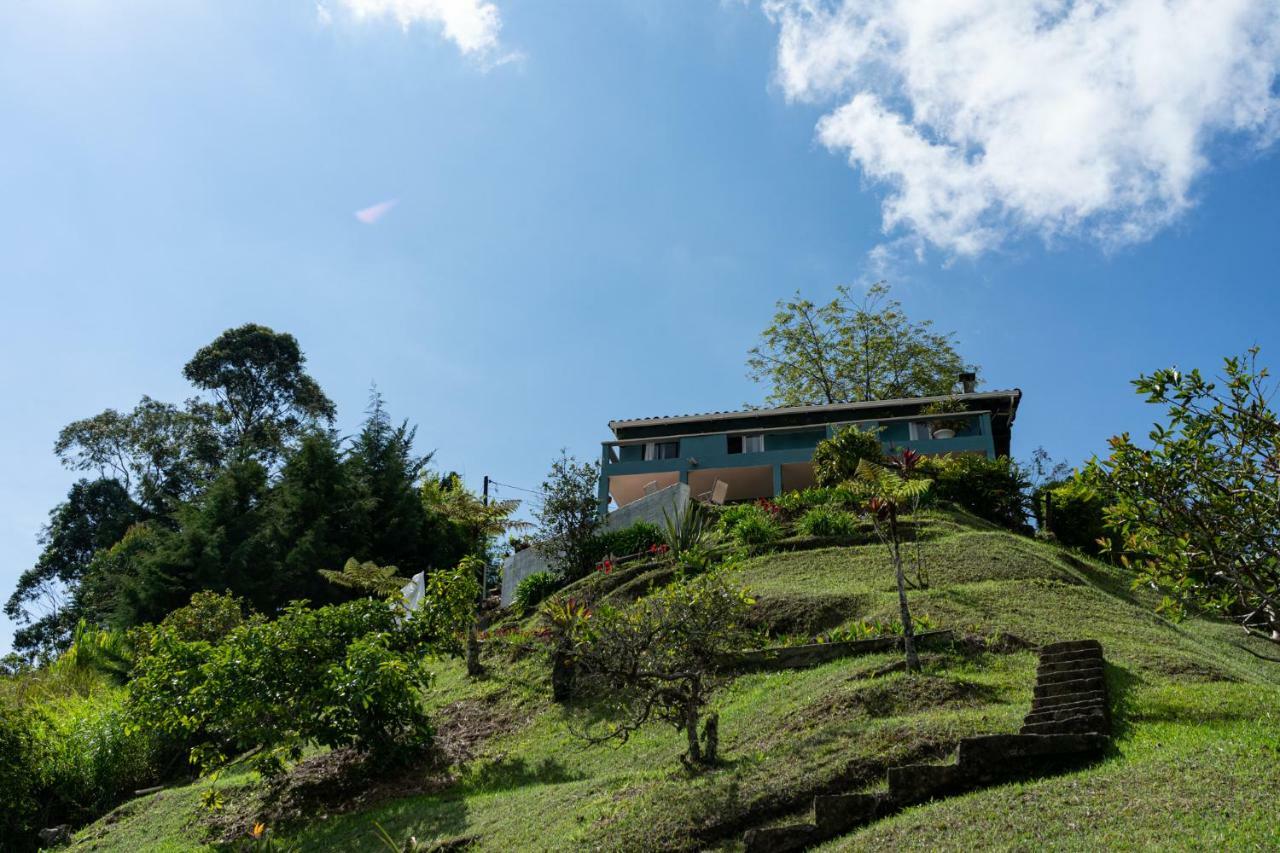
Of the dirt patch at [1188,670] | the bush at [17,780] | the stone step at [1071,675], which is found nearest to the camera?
the stone step at [1071,675]

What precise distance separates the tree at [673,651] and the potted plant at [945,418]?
22.6 meters

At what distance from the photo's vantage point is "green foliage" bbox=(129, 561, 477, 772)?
13938 millimetres

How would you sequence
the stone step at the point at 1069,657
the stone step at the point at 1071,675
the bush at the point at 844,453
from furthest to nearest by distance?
the bush at the point at 844,453, the stone step at the point at 1069,657, the stone step at the point at 1071,675

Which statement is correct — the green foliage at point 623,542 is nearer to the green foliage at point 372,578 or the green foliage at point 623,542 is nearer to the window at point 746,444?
the green foliage at point 372,578

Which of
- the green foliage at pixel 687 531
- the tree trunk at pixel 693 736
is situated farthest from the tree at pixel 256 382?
the tree trunk at pixel 693 736

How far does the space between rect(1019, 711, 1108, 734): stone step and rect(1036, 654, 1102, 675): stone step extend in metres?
2.05

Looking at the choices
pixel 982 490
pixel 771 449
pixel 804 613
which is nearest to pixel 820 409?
pixel 771 449

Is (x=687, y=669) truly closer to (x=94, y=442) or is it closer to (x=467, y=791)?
(x=467, y=791)

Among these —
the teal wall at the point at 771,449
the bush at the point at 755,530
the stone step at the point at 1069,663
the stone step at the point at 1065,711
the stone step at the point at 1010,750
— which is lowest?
the stone step at the point at 1010,750

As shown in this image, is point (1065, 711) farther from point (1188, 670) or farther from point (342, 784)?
point (342, 784)

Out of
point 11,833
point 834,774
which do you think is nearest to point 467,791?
point 834,774

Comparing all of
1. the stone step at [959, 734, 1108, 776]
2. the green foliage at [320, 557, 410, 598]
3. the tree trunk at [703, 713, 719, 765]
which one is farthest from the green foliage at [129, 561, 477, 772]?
the stone step at [959, 734, 1108, 776]

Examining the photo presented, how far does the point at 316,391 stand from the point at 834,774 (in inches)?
1704

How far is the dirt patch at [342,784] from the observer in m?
14.0
